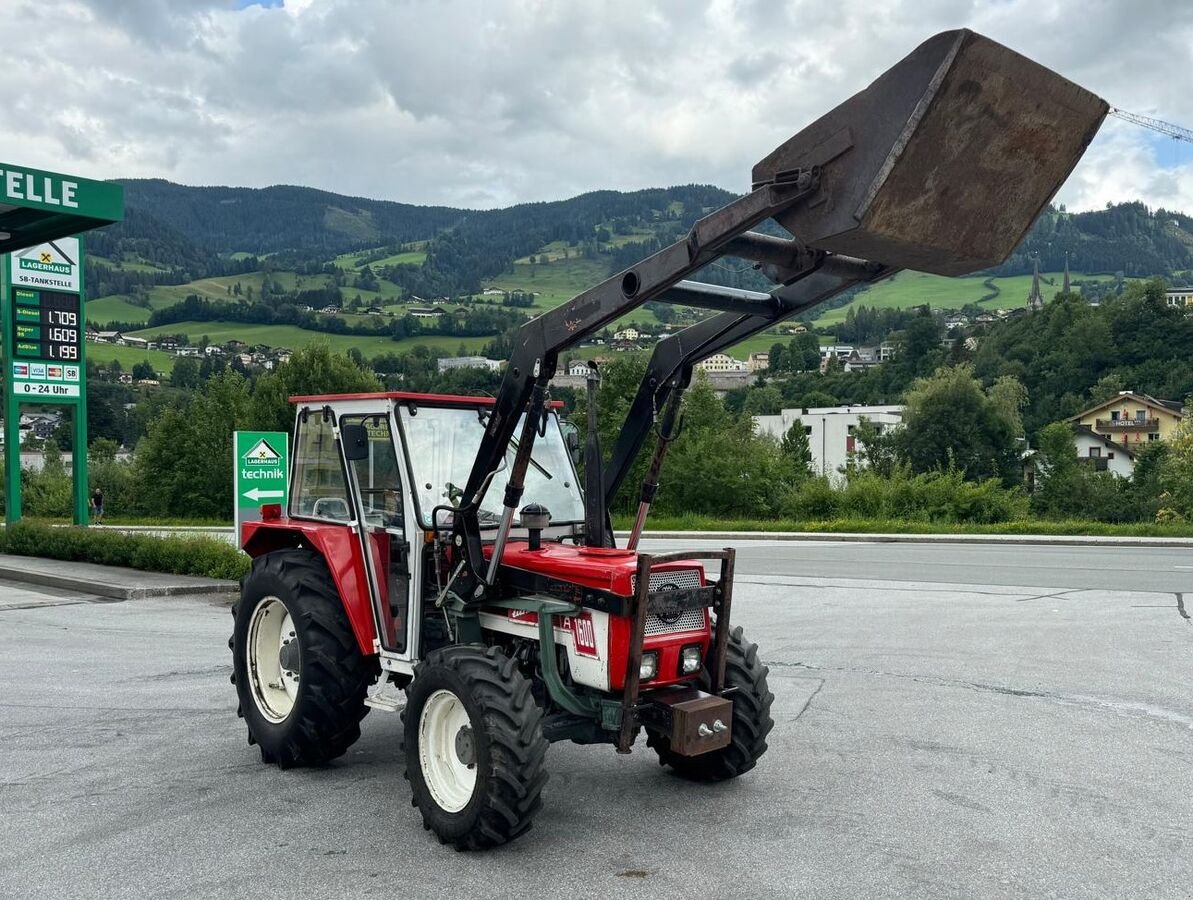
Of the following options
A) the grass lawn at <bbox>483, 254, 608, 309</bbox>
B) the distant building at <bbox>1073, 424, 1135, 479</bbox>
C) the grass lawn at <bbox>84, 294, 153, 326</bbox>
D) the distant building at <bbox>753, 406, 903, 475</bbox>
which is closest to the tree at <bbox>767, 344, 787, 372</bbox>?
the distant building at <bbox>753, 406, 903, 475</bbox>

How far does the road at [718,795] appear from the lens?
4961 mm

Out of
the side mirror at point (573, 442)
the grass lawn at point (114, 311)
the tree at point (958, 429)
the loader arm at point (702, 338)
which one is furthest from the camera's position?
the grass lawn at point (114, 311)

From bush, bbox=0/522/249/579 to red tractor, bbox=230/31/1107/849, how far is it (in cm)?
976

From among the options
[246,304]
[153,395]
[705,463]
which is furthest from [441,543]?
[246,304]

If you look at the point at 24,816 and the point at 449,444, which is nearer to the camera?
the point at 24,816

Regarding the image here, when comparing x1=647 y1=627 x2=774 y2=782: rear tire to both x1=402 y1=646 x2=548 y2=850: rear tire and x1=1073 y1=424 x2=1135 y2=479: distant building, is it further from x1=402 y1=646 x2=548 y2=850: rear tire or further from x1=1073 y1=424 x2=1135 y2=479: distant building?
x1=1073 y1=424 x2=1135 y2=479: distant building

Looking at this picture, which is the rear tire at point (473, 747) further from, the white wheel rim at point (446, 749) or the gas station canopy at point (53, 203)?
the gas station canopy at point (53, 203)

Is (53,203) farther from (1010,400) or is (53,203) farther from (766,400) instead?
(766,400)

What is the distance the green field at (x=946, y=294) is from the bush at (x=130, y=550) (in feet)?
448

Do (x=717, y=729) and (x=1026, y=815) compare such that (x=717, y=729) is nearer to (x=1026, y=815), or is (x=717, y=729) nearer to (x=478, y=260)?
(x=1026, y=815)

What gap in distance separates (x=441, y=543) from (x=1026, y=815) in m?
3.50

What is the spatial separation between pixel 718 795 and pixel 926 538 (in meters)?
22.2

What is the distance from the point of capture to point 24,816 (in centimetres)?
581

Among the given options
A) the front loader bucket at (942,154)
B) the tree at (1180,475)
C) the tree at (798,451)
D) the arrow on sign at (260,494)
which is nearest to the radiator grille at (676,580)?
the front loader bucket at (942,154)
